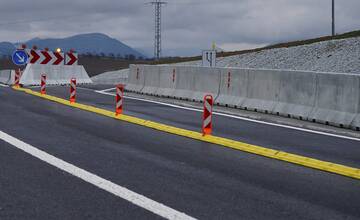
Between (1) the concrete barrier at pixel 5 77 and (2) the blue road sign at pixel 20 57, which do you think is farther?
(1) the concrete barrier at pixel 5 77

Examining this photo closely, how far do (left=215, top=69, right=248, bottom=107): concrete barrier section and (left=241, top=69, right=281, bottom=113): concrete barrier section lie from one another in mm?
266

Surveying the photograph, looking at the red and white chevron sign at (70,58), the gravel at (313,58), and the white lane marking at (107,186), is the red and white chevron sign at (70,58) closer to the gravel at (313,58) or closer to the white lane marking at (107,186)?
the gravel at (313,58)

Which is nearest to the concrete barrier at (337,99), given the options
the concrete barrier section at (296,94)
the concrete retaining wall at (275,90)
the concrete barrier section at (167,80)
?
the concrete retaining wall at (275,90)

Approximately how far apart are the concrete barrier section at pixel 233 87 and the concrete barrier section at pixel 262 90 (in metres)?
0.27

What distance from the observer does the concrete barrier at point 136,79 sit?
25.2 meters

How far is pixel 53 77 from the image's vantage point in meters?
32.2

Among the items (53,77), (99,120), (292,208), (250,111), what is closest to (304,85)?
(250,111)

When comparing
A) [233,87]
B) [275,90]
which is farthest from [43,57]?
[275,90]

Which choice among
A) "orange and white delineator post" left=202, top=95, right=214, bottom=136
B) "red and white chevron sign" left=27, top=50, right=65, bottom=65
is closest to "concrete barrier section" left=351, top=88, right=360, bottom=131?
"orange and white delineator post" left=202, top=95, right=214, bottom=136

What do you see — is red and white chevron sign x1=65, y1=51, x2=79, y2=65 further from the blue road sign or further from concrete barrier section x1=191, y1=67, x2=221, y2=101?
concrete barrier section x1=191, y1=67, x2=221, y2=101

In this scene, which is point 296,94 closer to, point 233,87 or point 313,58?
point 233,87

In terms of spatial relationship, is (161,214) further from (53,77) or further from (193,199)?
(53,77)

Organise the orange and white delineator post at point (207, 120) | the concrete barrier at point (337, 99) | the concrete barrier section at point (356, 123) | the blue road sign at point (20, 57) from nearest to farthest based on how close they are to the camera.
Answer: the orange and white delineator post at point (207, 120) → the concrete barrier section at point (356, 123) → the concrete barrier at point (337, 99) → the blue road sign at point (20, 57)

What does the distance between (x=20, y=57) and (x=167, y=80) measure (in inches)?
438
